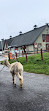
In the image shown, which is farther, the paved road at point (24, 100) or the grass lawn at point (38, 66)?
the grass lawn at point (38, 66)

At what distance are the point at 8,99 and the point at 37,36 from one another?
31139 mm

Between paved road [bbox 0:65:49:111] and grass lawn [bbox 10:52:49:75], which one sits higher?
grass lawn [bbox 10:52:49:75]

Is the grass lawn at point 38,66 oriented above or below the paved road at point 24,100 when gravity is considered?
above

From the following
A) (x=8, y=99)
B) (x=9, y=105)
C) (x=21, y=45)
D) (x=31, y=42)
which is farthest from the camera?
(x=21, y=45)

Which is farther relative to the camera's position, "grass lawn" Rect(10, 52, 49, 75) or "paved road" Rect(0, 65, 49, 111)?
"grass lawn" Rect(10, 52, 49, 75)

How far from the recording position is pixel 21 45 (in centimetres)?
3959

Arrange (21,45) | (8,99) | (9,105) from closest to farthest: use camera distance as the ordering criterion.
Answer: (9,105) → (8,99) → (21,45)

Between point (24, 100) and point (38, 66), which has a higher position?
point (38, 66)

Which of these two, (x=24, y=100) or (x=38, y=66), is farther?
(x=38, y=66)

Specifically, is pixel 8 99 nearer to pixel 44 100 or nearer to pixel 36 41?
pixel 44 100

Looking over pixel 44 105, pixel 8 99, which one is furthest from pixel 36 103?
pixel 8 99

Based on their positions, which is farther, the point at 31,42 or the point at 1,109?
the point at 31,42

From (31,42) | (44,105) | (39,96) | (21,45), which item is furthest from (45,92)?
(21,45)

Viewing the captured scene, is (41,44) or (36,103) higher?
(41,44)
